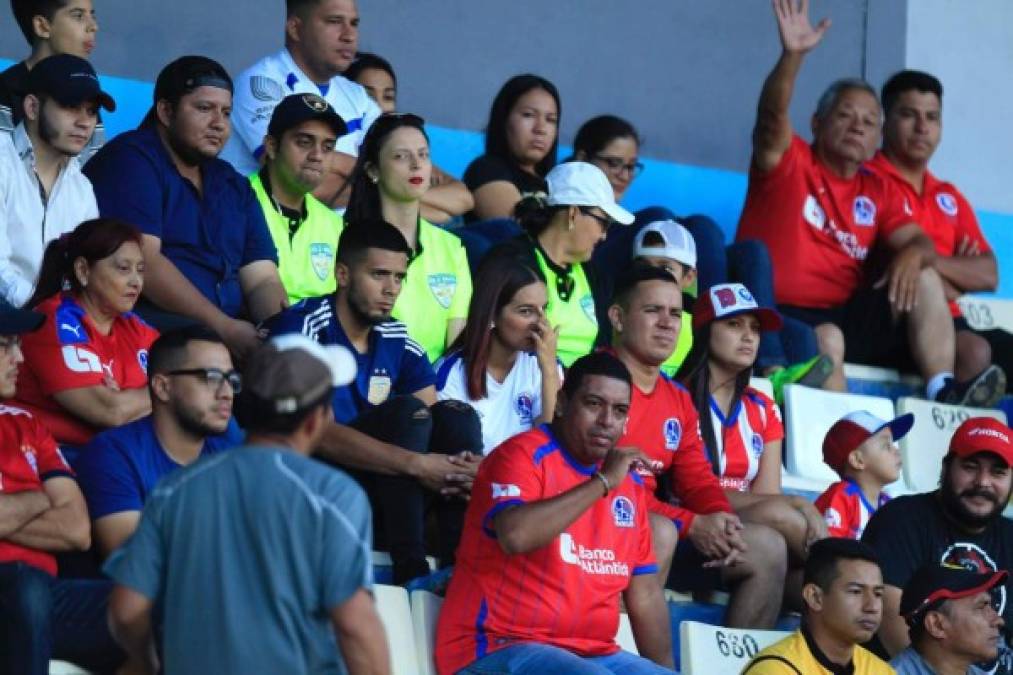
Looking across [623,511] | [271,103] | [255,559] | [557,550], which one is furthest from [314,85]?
[255,559]

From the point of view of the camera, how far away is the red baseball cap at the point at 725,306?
589 cm

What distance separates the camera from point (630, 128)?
700cm

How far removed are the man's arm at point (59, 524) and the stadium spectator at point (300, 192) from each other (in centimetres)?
159

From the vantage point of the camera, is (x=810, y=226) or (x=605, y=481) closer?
(x=605, y=481)

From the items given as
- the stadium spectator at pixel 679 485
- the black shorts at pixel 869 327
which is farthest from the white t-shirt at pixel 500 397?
the black shorts at pixel 869 327

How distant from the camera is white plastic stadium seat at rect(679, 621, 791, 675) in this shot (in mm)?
4883

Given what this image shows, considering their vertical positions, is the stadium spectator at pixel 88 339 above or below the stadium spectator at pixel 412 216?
below

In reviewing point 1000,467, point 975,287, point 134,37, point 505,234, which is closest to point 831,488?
point 1000,467

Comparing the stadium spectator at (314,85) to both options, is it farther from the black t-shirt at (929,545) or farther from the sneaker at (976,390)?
the sneaker at (976,390)

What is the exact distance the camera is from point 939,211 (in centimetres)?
769

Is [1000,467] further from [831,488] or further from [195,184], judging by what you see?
[195,184]

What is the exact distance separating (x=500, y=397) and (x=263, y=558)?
8.29 feet

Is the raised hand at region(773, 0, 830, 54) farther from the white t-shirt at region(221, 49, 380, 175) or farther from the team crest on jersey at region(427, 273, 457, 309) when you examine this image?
the team crest on jersey at region(427, 273, 457, 309)

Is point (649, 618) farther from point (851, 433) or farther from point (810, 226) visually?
point (810, 226)
